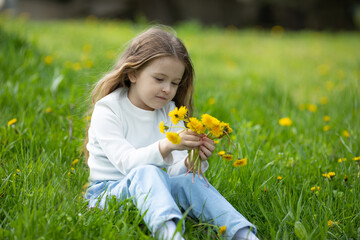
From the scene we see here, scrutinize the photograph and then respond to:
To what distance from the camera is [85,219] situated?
1451 mm

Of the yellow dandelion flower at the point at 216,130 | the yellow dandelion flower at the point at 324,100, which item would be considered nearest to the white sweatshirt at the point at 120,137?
the yellow dandelion flower at the point at 216,130

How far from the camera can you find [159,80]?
1.76 meters

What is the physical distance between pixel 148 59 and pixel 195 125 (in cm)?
48

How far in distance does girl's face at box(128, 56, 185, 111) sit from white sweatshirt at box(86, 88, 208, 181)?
3.4 inches

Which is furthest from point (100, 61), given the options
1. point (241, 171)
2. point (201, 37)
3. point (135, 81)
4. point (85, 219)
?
point (201, 37)

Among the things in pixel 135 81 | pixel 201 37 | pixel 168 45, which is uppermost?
pixel 168 45

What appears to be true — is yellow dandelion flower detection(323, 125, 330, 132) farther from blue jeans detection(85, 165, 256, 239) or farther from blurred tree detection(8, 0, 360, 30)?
blurred tree detection(8, 0, 360, 30)

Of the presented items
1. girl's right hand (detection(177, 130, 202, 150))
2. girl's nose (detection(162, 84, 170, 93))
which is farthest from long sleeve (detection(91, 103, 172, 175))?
girl's nose (detection(162, 84, 170, 93))

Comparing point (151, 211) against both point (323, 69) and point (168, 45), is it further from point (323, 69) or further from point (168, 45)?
point (323, 69)

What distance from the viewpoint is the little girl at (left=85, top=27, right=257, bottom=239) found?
4.88 feet

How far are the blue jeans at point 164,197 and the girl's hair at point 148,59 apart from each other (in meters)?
0.41

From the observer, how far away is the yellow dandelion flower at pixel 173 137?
140 cm

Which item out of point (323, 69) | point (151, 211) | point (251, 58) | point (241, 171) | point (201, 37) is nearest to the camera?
point (151, 211)

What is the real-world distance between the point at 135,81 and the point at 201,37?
5206 mm
